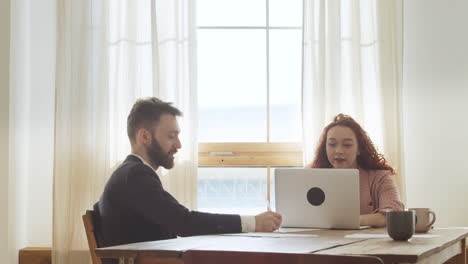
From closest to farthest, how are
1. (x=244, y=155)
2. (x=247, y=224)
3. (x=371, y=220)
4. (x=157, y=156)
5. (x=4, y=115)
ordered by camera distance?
(x=247, y=224), (x=371, y=220), (x=157, y=156), (x=4, y=115), (x=244, y=155)

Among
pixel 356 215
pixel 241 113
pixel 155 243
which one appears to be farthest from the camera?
pixel 241 113

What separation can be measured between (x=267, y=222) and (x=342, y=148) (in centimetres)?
105

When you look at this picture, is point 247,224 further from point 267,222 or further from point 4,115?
point 4,115

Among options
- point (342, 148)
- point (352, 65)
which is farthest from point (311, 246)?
point (352, 65)

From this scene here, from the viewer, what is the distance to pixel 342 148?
12.5ft

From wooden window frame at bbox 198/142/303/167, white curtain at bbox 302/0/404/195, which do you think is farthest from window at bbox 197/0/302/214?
white curtain at bbox 302/0/404/195

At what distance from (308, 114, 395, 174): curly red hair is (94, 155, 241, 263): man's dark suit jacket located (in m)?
1.11

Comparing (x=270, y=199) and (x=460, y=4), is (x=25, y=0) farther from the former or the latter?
(x=460, y=4)

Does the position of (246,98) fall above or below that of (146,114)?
above

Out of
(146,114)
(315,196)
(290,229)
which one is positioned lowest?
(290,229)

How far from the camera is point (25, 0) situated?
183 inches

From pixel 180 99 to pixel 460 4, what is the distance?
5.55 feet

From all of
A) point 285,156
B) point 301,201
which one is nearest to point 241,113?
point 285,156

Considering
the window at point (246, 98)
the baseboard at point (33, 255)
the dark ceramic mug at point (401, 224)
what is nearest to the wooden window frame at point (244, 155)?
the window at point (246, 98)
